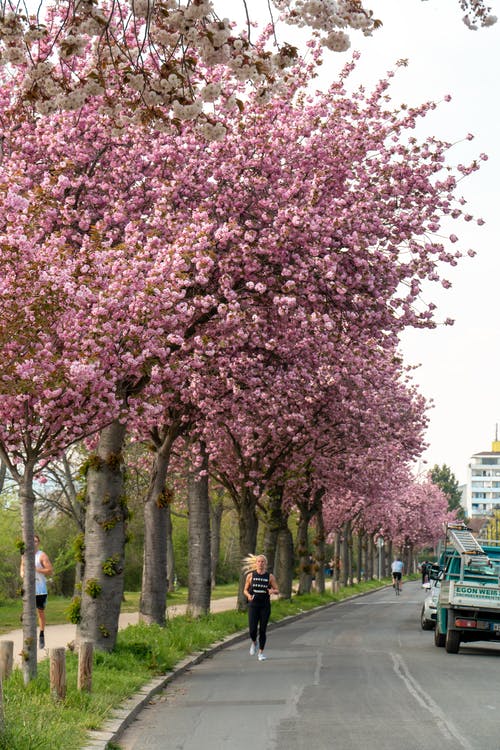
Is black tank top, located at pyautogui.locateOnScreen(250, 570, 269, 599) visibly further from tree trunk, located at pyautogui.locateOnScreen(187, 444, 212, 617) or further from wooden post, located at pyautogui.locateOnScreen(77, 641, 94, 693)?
wooden post, located at pyautogui.locateOnScreen(77, 641, 94, 693)

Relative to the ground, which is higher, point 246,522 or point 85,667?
point 246,522

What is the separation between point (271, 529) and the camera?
125 feet

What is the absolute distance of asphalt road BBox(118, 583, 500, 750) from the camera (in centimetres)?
1123

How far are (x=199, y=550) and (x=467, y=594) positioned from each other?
8.12 metres

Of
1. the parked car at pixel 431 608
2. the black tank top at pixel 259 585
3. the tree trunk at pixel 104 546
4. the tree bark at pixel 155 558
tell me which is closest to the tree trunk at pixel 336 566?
the parked car at pixel 431 608

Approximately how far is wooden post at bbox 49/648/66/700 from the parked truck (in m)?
10.5

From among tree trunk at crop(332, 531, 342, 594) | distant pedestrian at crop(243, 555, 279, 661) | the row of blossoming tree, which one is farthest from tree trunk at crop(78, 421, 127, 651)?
tree trunk at crop(332, 531, 342, 594)

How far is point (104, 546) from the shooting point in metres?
18.2

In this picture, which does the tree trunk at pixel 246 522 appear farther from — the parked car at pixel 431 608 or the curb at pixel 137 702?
the curb at pixel 137 702

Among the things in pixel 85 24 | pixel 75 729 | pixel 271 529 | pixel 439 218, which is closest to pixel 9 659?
pixel 75 729

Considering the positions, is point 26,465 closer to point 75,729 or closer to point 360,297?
point 75,729

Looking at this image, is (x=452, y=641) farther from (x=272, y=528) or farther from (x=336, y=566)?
(x=336, y=566)

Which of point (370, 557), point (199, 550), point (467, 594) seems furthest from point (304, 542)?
point (370, 557)

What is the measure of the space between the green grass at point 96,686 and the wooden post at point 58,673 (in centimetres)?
8
